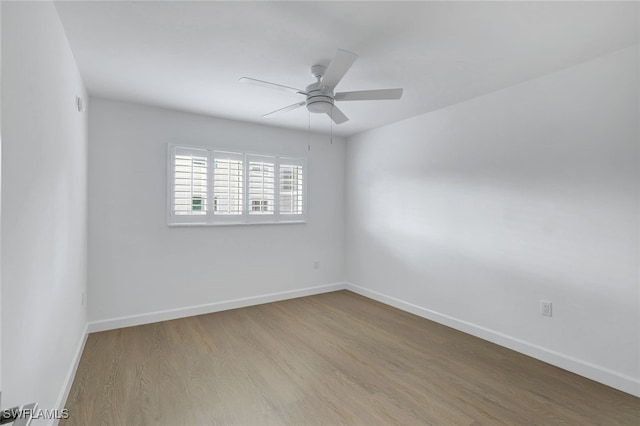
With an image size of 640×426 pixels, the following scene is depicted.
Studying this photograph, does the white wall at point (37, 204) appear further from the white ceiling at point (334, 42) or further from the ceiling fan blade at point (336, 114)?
the ceiling fan blade at point (336, 114)

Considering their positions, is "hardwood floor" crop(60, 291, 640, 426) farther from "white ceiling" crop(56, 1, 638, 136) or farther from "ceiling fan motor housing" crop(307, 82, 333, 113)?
"white ceiling" crop(56, 1, 638, 136)

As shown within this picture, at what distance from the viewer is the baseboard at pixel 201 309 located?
3.33m

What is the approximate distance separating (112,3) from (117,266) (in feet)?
8.46

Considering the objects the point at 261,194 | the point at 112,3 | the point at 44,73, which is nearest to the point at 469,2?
the point at 112,3

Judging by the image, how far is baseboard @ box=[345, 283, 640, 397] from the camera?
2311mm

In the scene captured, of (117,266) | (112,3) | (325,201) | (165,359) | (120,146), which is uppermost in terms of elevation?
(112,3)

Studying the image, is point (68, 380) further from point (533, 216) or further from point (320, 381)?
point (533, 216)

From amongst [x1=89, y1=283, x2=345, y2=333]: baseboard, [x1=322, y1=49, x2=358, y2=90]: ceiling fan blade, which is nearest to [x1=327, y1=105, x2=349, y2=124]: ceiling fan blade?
[x1=322, y1=49, x2=358, y2=90]: ceiling fan blade

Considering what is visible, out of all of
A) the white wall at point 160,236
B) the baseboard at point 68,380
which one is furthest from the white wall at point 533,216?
the baseboard at point 68,380

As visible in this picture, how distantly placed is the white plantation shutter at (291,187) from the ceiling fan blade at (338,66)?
226 centimetres

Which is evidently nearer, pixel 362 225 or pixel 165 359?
pixel 165 359

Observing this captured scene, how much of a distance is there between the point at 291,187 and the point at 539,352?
3.37m

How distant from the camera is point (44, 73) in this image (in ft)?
5.44

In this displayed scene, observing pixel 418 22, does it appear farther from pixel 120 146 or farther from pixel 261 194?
pixel 120 146
